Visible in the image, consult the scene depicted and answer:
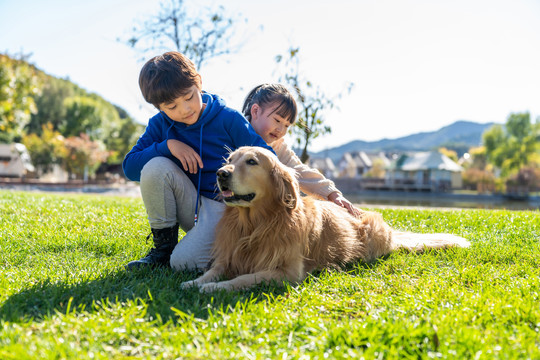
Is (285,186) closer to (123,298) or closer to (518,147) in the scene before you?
(123,298)

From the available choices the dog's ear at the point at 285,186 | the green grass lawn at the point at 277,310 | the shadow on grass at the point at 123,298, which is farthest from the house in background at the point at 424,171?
the shadow on grass at the point at 123,298

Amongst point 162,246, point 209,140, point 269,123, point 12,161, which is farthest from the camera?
point 12,161

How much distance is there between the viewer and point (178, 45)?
1466 centimetres

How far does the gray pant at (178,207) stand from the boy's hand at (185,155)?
16 cm

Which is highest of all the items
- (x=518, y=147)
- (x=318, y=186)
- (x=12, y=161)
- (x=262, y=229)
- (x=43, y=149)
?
(x=518, y=147)

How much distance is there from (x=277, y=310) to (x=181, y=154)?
1.63 metres

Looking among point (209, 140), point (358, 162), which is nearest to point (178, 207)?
point (209, 140)

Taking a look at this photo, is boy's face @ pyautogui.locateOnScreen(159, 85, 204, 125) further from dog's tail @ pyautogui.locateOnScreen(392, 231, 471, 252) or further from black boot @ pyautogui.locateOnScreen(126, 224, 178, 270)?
dog's tail @ pyautogui.locateOnScreen(392, 231, 471, 252)

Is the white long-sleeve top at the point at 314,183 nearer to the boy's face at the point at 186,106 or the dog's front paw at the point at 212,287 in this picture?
the boy's face at the point at 186,106

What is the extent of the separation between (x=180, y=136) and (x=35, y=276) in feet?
5.47

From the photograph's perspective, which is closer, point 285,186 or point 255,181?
point 255,181

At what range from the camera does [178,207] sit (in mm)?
3600

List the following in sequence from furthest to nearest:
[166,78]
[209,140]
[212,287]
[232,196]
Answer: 1. [209,140]
2. [166,78]
3. [232,196]
4. [212,287]

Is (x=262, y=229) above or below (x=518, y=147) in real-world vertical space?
below
